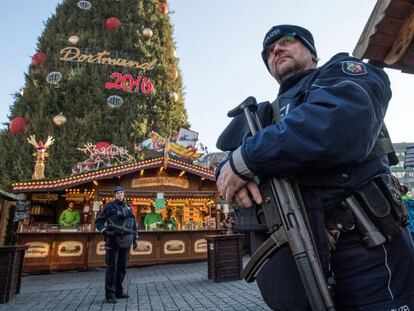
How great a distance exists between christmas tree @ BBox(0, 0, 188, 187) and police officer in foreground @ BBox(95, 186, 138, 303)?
2035 centimetres

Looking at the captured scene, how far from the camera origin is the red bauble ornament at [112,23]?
106 feet

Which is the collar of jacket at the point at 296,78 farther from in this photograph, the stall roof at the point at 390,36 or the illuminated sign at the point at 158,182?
the illuminated sign at the point at 158,182

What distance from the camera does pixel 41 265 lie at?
11.6 m

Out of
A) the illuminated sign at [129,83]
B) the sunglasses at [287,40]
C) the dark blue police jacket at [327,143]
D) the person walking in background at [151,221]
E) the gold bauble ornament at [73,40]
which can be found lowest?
the dark blue police jacket at [327,143]

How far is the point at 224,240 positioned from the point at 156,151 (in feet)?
26.8

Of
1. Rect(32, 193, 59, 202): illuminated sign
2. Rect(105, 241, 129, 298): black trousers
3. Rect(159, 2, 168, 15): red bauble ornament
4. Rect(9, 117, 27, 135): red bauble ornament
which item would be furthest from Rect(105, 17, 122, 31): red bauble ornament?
Rect(105, 241, 129, 298): black trousers

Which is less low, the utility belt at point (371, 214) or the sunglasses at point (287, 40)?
the sunglasses at point (287, 40)

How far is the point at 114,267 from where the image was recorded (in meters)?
6.62

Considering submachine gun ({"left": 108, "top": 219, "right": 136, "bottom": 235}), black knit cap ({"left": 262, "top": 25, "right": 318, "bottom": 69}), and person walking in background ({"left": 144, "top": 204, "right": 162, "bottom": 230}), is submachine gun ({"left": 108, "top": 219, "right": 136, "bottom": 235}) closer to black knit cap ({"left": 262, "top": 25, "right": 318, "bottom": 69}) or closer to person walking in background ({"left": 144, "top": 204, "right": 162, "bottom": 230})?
black knit cap ({"left": 262, "top": 25, "right": 318, "bottom": 69})

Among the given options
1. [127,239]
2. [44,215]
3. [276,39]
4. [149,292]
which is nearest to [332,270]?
[276,39]

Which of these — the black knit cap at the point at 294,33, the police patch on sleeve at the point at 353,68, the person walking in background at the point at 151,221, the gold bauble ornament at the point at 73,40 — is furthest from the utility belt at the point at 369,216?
the gold bauble ornament at the point at 73,40

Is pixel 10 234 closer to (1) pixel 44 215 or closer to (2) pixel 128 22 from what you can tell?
(1) pixel 44 215

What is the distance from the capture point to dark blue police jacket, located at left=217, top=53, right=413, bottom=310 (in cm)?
115

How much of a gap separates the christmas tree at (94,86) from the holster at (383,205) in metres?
26.9
